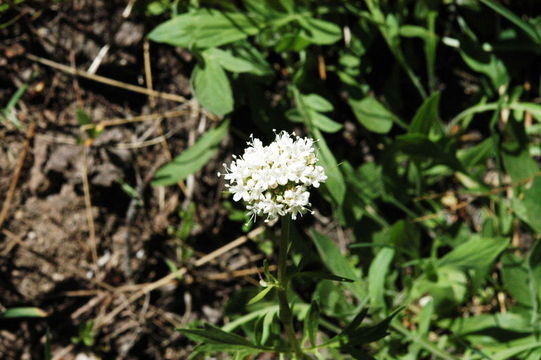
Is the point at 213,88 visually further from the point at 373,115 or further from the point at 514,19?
the point at 514,19

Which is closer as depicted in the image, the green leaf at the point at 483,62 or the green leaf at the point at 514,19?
the green leaf at the point at 514,19

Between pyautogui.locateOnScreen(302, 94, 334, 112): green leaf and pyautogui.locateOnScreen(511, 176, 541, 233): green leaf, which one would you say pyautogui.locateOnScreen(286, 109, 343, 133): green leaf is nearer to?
pyautogui.locateOnScreen(302, 94, 334, 112): green leaf

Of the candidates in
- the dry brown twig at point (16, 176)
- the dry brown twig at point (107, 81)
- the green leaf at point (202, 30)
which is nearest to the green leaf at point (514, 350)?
the green leaf at point (202, 30)

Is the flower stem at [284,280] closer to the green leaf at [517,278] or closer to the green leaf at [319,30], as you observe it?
the green leaf at [319,30]

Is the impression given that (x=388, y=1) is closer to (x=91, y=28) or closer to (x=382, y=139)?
(x=382, y=139)

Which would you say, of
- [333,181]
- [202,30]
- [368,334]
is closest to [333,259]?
[333,181]

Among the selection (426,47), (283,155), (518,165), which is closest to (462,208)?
(518,165)

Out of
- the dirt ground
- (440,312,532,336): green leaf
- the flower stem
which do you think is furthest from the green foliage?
the flower stem
